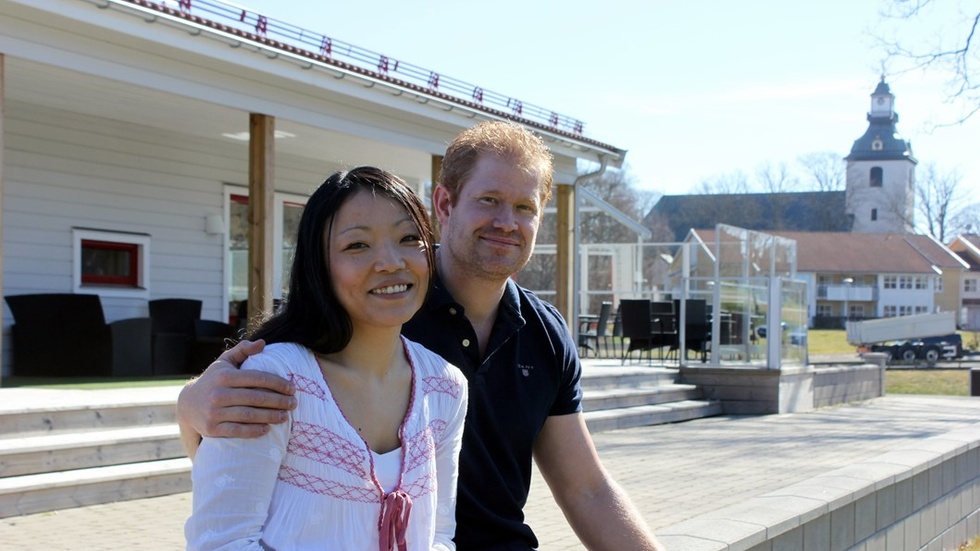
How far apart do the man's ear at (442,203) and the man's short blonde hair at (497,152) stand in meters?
0.02

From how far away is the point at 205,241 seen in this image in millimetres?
12773

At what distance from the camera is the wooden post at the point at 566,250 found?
15.0m

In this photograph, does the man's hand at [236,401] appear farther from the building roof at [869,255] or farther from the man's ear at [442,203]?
the building roof at [869,255]

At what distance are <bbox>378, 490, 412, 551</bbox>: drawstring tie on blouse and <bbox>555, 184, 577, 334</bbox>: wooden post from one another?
42.4ft

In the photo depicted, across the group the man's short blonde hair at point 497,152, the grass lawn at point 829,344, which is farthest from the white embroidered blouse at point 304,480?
the grass lawn at point 829,344

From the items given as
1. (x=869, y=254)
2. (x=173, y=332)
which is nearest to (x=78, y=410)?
(x=173, y=332)

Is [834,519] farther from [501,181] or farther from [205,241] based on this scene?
[205,241]

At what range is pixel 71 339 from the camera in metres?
10.6

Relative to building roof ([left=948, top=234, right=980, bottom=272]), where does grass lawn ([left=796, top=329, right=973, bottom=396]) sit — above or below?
below

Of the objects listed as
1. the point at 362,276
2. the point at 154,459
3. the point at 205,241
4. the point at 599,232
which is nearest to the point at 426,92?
the point at 205,241

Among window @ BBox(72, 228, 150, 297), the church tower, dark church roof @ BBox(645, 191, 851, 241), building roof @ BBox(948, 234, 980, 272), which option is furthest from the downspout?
the church tower

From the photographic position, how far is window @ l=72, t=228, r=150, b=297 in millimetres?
11188

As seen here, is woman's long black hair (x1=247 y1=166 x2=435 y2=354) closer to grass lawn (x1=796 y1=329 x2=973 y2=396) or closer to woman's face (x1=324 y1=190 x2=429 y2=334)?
woman's face (x1=324 y1=190 x2=429 y2=334)

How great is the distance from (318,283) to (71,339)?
9427mm
